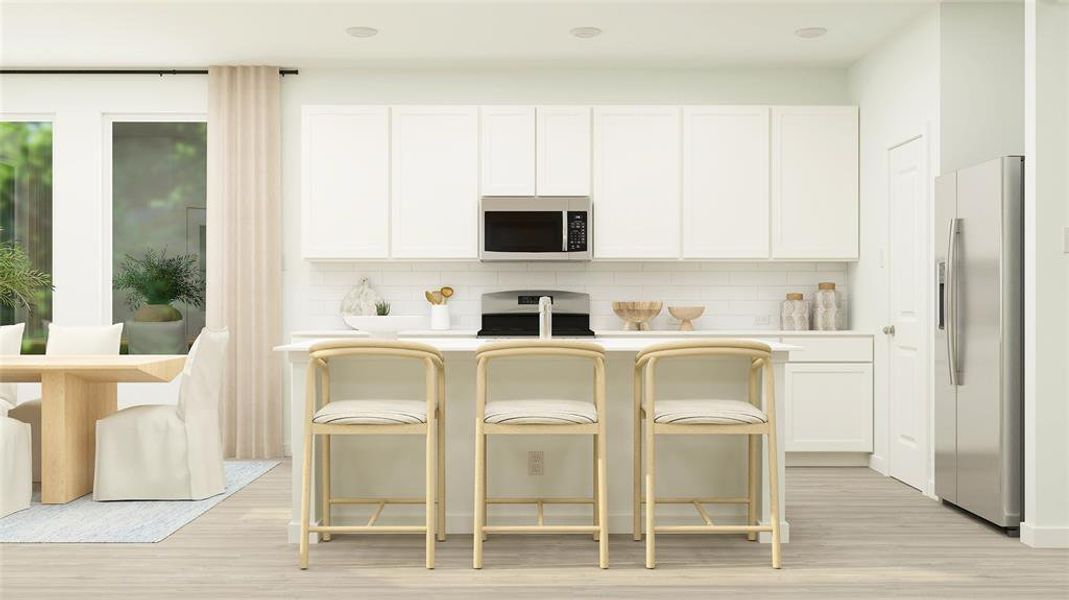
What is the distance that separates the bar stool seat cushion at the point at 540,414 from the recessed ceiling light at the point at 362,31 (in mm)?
2900

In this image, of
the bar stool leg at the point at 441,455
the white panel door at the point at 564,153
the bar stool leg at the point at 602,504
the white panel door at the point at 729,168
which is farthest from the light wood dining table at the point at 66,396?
the white panel door at the point at 729,168

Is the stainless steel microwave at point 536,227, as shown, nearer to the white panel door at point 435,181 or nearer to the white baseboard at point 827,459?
the white panel door at point 435,181

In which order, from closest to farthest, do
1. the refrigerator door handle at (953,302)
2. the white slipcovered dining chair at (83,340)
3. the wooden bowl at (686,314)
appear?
the refrigerator door handle at (953,302) → the white slipcovered dining chair at (83,340) → the wooden bowl at (686,314)

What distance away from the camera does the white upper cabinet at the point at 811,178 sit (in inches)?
225

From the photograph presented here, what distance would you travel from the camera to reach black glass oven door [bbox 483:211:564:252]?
565 cm

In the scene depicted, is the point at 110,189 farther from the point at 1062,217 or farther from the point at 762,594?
the point at 1062,217

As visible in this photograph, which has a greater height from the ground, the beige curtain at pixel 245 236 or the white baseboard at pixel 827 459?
the beige curtain at pixel 245 236

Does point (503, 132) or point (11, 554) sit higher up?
point (503, 132)

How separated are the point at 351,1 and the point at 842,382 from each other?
12.5ft

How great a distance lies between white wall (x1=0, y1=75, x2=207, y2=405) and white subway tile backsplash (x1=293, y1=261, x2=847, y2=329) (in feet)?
4.75

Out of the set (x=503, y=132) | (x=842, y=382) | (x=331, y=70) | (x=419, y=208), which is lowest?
(x=842, y=382)

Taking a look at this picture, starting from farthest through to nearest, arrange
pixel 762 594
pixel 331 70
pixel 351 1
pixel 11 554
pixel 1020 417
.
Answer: pixel 331 70
pixel 351 1
pixel 1020 417
pixel 11 554
pixel 762 594

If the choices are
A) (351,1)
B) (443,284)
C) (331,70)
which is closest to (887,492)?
(443,284)

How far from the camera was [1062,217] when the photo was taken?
3.63 meters
